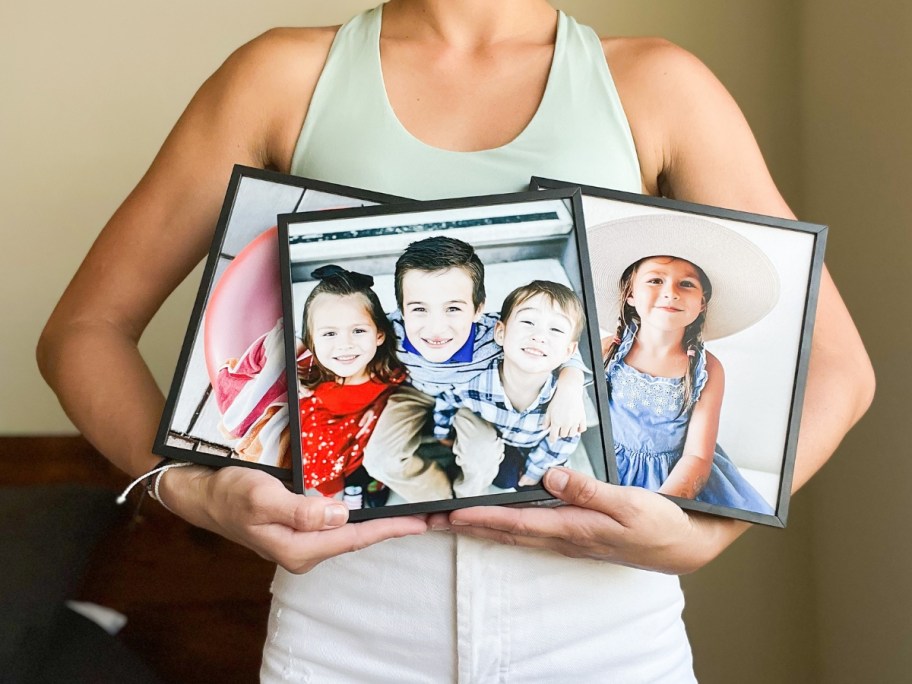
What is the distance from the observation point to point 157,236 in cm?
86

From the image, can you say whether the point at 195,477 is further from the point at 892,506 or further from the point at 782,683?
the point at 782,683

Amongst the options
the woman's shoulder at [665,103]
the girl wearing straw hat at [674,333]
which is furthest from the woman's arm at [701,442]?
the woman's shoulder at [665,103]

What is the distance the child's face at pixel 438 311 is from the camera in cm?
68

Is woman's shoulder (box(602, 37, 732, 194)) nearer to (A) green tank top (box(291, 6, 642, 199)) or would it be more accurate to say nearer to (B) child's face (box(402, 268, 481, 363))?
(A) green tank top (box(291, 6, 642, 199))

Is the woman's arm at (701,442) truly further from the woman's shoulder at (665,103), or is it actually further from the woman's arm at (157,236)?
the woman's arm at (157,236)

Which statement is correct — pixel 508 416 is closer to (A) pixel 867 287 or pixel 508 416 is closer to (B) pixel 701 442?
(B) pixel 701 442

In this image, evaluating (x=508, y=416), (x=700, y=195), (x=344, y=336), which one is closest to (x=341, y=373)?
(x=344, y=336)

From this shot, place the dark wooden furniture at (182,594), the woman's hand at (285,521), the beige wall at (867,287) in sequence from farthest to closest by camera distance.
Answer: the dark wooden furniture at (182,594) < the beige wall at (867,287) < the woman's hand at (285,521)

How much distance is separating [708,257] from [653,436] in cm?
15

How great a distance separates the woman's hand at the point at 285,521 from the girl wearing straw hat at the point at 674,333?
0.63 ft

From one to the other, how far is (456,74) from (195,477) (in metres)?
0.45

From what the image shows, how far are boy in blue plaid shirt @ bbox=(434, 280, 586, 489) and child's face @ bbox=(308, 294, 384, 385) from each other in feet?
0.22

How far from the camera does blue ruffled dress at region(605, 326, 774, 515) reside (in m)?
0.69

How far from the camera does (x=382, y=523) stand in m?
0.66
